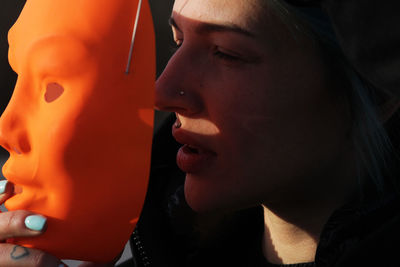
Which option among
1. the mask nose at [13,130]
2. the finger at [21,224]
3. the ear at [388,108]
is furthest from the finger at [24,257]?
the ear at [388,108]

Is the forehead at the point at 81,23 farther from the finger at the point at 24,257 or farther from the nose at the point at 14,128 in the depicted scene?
the finger at the point at 24,257

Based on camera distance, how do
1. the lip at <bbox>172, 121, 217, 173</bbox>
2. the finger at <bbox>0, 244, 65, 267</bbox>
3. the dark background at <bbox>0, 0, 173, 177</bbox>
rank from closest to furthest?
the finger at <bbox>0, 244, 65, 267</bbox> → the lip at <bbox>172, 121, 217, 173</bbox> → the dark background at <bbox>0, 0, 173, 177</bbox>

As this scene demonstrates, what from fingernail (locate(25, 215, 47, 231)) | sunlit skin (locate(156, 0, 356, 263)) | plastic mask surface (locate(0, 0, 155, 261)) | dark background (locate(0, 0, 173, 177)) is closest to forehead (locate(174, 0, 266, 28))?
sunlit skin (locate(156, 0, 356, 263))

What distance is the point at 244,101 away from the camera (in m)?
1.11

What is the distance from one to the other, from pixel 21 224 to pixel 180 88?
1.37ft

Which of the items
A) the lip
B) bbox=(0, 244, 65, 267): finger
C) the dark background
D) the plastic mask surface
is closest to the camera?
the plastic mask surface

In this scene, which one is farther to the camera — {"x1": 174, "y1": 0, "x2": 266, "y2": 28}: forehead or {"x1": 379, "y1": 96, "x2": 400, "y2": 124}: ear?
{"x1": 379, "y1": 96, "x2": 400, "y2": 124}: ear

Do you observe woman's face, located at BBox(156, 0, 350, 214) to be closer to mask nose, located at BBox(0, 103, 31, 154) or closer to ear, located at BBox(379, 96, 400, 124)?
ear, located at BBox(379, 96, 400, 124)

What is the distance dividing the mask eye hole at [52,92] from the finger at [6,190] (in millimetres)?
240

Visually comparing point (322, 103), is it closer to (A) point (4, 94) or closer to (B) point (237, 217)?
(B) point (237, 217)

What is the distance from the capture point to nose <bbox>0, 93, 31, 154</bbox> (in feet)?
3.04

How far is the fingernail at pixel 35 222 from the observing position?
96cm

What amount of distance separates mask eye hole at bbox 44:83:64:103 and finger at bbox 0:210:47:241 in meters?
0.22

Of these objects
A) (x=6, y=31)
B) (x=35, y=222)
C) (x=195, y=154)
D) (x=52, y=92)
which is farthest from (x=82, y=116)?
(x=6, y=31)
